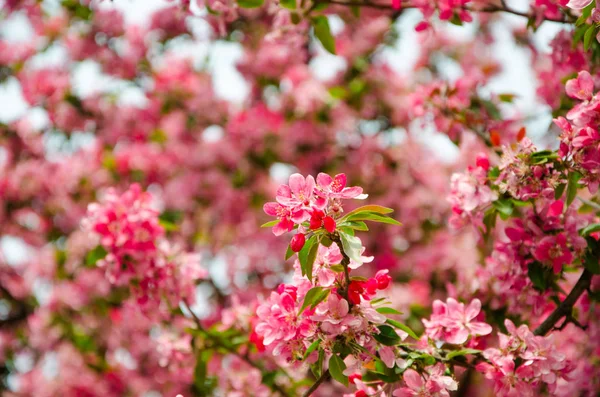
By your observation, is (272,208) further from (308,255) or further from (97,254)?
(97,254)

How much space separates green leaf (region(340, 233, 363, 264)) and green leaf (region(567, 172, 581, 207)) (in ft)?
2.14

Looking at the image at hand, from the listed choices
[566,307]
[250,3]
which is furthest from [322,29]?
[566,307]

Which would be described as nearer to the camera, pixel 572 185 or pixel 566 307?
pixel 572 185

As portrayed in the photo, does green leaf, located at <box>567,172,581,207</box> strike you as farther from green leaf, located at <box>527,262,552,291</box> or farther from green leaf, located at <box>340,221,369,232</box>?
green leaf, located at <box>340,221,369,232</box>

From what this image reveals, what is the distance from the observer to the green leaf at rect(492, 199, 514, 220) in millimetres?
1860

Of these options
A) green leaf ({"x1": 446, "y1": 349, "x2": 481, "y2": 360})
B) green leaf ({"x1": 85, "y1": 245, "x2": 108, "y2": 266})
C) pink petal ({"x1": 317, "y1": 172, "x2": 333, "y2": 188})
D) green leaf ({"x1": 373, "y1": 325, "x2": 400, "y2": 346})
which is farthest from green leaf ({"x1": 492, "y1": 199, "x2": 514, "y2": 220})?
green leaf ({"x1": 85, "y1": 245, "x2": 108, "y2": 266})

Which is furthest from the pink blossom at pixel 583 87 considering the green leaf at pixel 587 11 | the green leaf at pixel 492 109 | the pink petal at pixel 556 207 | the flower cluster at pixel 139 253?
the flower cluster at pixel 139 253

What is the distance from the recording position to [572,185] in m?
1.76

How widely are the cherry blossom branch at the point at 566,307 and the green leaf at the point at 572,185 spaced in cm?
31

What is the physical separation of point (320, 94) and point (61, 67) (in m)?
1.83

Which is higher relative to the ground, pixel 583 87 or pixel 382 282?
pixel 583 87

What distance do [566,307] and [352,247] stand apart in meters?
0.84

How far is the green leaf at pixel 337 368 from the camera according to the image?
158cm

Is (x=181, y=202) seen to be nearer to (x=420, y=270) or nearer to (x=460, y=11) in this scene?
(x=420, y=270)
